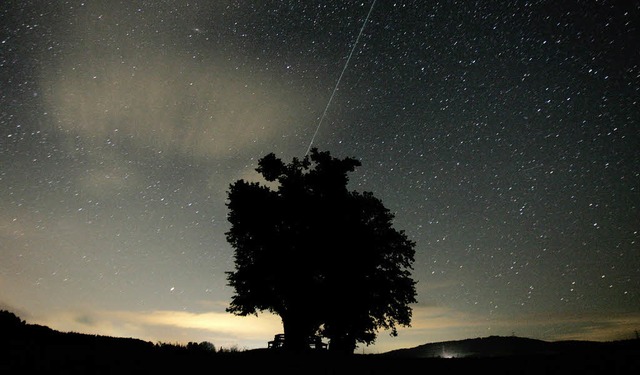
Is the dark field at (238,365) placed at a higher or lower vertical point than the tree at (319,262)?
lower

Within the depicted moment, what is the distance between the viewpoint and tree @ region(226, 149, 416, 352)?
23.1m

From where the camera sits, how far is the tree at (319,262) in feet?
75.9

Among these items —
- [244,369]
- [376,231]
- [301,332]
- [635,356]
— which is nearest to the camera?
[244,369]

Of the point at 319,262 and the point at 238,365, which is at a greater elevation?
the point at 319,262

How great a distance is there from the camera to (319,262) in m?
23.4

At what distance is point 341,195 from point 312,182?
2220mm

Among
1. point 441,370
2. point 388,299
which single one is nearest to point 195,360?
point 441,370

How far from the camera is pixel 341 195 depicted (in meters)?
25.0

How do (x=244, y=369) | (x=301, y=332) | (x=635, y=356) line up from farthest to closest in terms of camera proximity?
(x=301, y=332), (x=635, y=356), (x=244, y=369)

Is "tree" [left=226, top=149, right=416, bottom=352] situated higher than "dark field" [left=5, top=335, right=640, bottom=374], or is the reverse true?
"tree" [left=226, top=149, right=416, bottom=352]

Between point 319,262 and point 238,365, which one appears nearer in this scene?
point 238,365

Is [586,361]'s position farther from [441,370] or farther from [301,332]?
[301,332]

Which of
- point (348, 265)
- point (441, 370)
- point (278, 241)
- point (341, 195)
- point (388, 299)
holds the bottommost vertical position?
point (441, 370)

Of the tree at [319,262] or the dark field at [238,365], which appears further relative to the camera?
the tree at [319,262]
